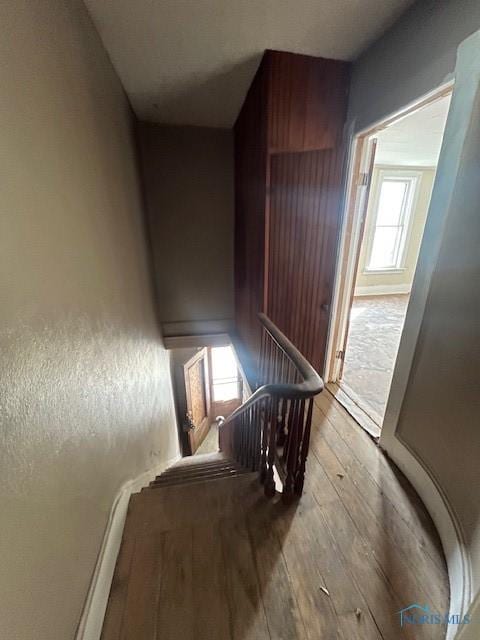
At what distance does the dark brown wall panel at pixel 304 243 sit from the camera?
207cm

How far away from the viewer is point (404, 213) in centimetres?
520

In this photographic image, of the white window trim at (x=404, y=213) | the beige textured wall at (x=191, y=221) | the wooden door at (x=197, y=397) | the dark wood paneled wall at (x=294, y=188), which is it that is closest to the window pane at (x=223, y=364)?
the wooden door at (x=197, y=397)

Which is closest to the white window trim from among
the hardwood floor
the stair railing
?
the stair railing

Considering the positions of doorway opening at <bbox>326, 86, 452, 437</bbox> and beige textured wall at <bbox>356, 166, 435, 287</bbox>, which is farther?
beige textured wall at <bbox>356, 166, 435, 287</bbox>

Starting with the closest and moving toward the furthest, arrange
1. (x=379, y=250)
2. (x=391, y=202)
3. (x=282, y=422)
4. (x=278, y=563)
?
(x=278, y=563), (x=282, y=422), (x=391, y=202), (x=379, y=250)

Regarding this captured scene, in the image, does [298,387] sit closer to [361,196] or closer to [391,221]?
[361,196]

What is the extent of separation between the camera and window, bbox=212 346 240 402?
257 inches

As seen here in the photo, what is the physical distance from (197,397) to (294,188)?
185 inches

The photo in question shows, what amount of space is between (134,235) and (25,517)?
2108 millimetres

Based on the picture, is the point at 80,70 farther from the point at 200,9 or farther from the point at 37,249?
the point at 37,249

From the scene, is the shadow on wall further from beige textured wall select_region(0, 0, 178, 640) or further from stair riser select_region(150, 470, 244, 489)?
stair riser select_region(150, 470, 244, 489)

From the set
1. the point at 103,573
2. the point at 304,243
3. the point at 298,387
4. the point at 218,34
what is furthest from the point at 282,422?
the point at 218,34

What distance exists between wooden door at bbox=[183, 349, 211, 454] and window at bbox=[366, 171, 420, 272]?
3932 millimetres

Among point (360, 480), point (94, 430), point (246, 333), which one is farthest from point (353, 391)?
point (94, 430)
